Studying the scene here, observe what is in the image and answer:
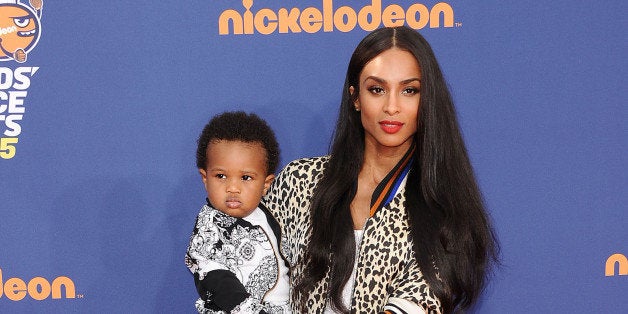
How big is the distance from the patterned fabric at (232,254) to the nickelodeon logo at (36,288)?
1.00 meters

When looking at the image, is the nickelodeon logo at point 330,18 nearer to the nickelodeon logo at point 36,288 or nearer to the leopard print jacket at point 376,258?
the leopard print jacket at point 376,258

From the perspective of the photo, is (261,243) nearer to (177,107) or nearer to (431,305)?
(431,305)

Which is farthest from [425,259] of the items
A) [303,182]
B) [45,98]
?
[45,98]

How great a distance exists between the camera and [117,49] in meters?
2.86

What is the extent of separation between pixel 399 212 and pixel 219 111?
1008 mm

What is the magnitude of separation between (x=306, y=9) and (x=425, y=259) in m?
1.18

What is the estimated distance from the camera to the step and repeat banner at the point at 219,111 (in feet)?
9.38

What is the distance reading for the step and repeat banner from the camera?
2.86m

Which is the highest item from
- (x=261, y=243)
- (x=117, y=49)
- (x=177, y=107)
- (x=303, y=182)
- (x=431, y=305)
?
(x=117, y=49)

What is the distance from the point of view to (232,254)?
211 centimetres

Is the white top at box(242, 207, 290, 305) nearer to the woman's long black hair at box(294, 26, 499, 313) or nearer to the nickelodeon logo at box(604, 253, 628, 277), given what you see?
the woman's long black hair at box(294, 26, 499, 313)

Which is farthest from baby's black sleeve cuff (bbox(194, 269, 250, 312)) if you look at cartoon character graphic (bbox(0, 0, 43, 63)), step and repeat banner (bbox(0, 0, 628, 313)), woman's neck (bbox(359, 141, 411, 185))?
cartoon character graphic (bbox(0, 0, 43, 63))

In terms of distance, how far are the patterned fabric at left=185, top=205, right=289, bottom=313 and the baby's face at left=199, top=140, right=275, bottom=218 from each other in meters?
0.04

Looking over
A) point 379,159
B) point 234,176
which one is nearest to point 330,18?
point 379,159
